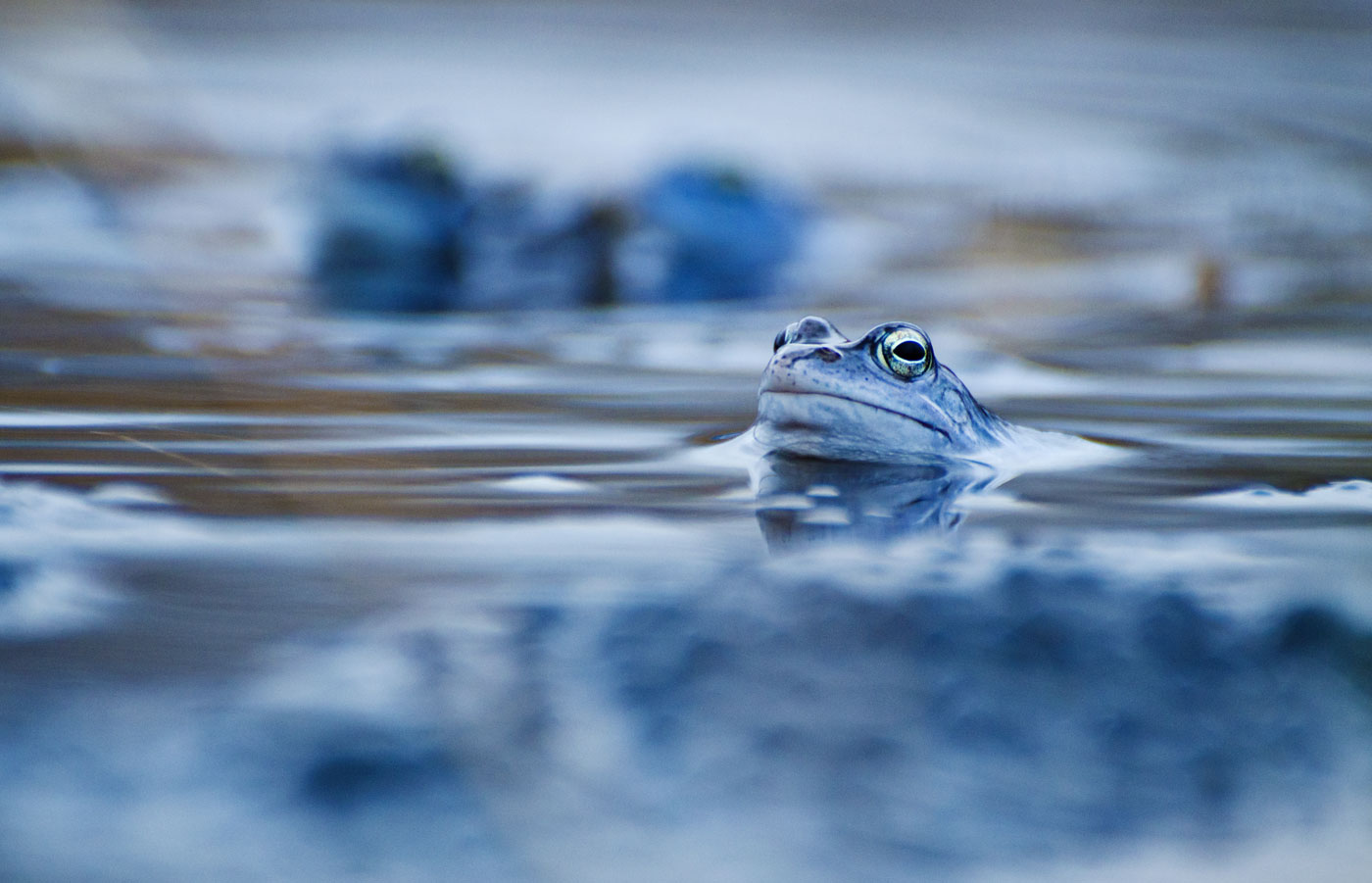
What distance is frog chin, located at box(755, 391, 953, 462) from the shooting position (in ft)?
10.0

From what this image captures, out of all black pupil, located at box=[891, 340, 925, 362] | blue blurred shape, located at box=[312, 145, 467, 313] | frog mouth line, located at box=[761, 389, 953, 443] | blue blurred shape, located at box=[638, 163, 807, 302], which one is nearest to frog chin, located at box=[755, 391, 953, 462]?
frog mouth line, located at box=[761, 389, 953, 443]

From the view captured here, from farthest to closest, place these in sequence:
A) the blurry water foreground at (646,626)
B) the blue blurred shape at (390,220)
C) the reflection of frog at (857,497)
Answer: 1. the blue blurred shape at (390,220)
2. the reflection of frog at (857,497)
3. the blurry water foreground at (646,626)

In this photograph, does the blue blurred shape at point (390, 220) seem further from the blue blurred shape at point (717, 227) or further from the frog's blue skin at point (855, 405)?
the frog's blue skin at point (855, 405)

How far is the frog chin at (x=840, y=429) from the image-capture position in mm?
3057

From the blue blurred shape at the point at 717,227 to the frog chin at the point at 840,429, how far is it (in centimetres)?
438

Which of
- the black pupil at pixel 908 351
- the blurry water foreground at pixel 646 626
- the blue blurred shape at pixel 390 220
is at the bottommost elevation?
the blurry water foreground at pixel 646 626

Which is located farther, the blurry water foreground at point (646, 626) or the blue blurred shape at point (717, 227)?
the blue blurred shape at point (717, 227)

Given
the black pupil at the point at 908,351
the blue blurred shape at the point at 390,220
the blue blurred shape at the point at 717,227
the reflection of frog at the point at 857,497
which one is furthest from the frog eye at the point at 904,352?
the blue blurred shape at the point at 717,227

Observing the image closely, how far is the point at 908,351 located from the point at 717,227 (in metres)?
5.92

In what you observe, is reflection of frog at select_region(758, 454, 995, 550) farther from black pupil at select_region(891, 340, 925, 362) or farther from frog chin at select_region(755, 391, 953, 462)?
black pupil at select_region(891, 340, 925, 362)

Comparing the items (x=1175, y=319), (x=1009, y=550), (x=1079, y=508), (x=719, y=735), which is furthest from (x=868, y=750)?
(x=1175, y=319)

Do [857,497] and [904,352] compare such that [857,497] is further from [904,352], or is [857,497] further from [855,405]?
[904,352]

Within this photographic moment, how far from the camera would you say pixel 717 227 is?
890 cm

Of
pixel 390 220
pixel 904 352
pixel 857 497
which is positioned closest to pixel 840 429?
pixel 904 352
